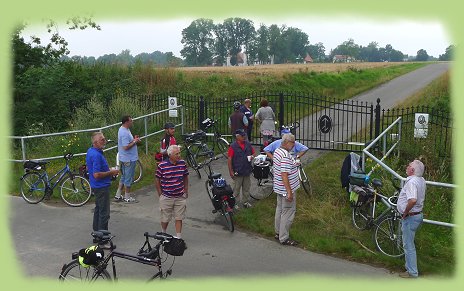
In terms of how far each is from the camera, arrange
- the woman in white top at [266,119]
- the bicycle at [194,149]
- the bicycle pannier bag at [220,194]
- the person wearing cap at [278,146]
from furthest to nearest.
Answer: the woman in white top at [266,119] < the bicycle at [194,149] < the person wearing cap at [278,146] < the bicycle pannier bag at [220,194]

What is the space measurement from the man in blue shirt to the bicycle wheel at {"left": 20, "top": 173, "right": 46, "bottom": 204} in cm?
274

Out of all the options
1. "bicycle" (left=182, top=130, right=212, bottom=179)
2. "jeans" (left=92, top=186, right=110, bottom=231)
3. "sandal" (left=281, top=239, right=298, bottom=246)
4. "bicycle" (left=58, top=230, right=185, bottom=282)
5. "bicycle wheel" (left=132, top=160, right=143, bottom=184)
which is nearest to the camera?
"bicycle" (left=58, top=230, right=185, bottom=282)

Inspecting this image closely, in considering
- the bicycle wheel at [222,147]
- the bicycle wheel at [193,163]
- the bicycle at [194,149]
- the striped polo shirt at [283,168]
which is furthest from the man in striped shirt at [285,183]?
the bicycle wheel at [222,147]

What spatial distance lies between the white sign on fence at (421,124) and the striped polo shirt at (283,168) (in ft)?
17.1

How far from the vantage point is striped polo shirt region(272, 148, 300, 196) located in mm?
6844

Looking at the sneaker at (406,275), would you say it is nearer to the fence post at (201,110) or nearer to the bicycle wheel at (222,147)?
the bicycle wheel at (222,147)

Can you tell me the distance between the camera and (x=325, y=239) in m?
7.13

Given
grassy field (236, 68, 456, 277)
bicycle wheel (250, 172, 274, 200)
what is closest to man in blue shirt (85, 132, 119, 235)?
grassy field (236, 68, 456, 277)

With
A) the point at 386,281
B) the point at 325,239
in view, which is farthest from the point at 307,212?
the point at 386,281

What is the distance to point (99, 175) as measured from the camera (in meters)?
6.66

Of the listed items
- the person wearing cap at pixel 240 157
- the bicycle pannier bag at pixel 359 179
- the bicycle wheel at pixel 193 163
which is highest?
the person wearing cap at pixel 240 157

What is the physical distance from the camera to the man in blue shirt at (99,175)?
263 inches

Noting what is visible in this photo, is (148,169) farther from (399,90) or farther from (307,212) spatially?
(399,90)

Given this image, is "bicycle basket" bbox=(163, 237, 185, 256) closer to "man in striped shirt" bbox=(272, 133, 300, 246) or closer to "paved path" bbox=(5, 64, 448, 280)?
"paved path" bbox=(5, 64, 448, 280)
